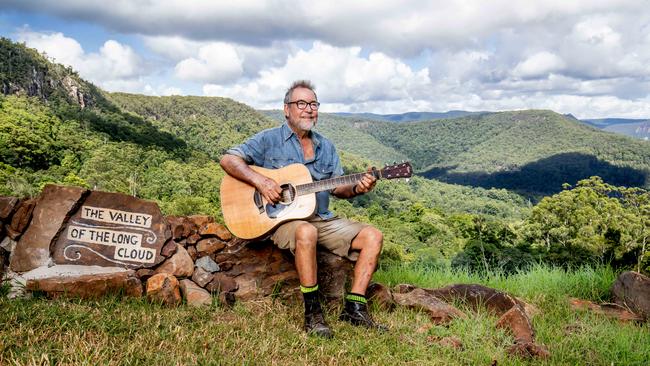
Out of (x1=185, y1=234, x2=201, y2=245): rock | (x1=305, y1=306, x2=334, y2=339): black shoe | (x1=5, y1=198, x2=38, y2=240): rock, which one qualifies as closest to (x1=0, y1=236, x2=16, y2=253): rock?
(x1=5, y1=198, x2=38, y2=240): rock

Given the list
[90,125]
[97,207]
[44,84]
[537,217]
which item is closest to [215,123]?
→ [44,84]

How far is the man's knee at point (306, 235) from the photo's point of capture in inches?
154

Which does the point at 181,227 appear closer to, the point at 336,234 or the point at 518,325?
the point at 336,234

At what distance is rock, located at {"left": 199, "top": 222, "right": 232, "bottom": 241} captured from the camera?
4793 millimetres

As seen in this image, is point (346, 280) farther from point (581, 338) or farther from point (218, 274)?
point (581, 338)

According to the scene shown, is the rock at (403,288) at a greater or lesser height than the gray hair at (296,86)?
lesser

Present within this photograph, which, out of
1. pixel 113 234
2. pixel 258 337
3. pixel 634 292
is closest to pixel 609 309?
pixel 634 292

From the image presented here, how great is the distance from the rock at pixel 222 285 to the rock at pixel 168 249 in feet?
1.56

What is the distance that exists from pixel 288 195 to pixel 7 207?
8.35ft

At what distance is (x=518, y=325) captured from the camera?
396 centimetres

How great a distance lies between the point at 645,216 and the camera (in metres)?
42.4

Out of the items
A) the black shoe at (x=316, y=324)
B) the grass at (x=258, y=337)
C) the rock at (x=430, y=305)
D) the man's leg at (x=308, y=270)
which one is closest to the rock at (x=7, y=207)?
the grass at (x=258, y=337)

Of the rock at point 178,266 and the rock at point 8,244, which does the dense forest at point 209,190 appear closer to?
the rock at point 178,266

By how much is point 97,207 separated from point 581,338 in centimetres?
435
